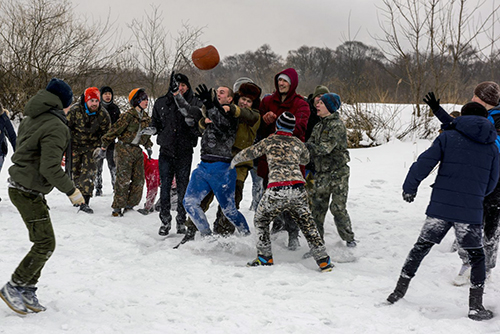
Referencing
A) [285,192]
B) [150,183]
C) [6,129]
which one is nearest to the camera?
A: [285,192]

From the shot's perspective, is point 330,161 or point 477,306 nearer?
point 477,306

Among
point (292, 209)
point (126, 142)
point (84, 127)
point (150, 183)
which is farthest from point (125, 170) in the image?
point (292, 209)

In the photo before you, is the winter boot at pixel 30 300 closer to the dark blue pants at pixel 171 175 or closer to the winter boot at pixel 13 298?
the winter boot at pixel 13 298

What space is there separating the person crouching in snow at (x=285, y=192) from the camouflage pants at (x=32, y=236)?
81.8 inches

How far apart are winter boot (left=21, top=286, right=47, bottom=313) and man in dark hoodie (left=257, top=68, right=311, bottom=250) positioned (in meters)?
2.80

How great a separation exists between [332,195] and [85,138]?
4.28 m

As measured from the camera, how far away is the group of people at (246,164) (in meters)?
3.16

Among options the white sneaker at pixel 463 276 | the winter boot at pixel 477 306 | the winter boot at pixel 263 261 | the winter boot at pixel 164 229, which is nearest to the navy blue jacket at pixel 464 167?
the winter boot at pixel 477 306

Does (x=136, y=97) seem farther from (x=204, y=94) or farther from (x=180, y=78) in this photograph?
→ (x=204, y=94)

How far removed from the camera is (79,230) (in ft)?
17.8

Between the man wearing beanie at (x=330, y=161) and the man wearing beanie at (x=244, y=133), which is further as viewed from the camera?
the man wearing beanie at (x=244, y=133)

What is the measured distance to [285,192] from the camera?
13.6 feet

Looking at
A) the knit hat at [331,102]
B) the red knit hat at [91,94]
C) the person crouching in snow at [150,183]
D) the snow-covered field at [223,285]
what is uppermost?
the red knit hat at [91,94]

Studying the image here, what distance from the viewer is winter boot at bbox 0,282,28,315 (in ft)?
9.91
